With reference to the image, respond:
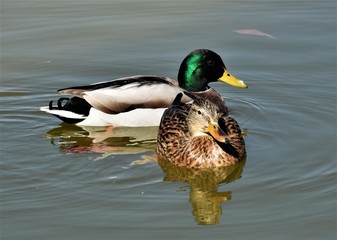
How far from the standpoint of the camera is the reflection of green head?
10195 millimetres

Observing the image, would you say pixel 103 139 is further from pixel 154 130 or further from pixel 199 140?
pixel 199 140

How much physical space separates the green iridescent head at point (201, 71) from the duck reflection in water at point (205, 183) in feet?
5.43

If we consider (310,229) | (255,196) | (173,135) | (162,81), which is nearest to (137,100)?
(162,81)

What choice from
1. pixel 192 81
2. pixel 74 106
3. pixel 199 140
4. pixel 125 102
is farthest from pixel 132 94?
pixel 199 140

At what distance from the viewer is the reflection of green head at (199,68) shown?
1020cm

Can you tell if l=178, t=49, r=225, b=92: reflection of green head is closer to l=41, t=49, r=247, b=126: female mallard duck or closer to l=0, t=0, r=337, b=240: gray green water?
l=41, t=49, r=247, b=126: female mallard duck

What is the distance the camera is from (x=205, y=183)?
831 centimetres

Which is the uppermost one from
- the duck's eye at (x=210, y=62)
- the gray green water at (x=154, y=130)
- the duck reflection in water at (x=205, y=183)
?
the duck's eye at (x=210, y=62)

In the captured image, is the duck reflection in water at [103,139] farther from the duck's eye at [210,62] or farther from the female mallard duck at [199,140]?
the duck's eye at [210,62]

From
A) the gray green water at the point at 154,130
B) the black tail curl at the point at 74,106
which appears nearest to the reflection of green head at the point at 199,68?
the gray green water at the point at 154,130

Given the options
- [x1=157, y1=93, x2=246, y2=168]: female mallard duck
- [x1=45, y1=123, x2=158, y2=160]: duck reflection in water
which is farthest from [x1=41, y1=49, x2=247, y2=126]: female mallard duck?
[x1=157, y1=93, x2=246, y2=168]: female mallard duck

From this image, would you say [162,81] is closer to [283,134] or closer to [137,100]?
[137,100]

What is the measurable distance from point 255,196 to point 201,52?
301 cm

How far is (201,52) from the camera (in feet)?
33.5
